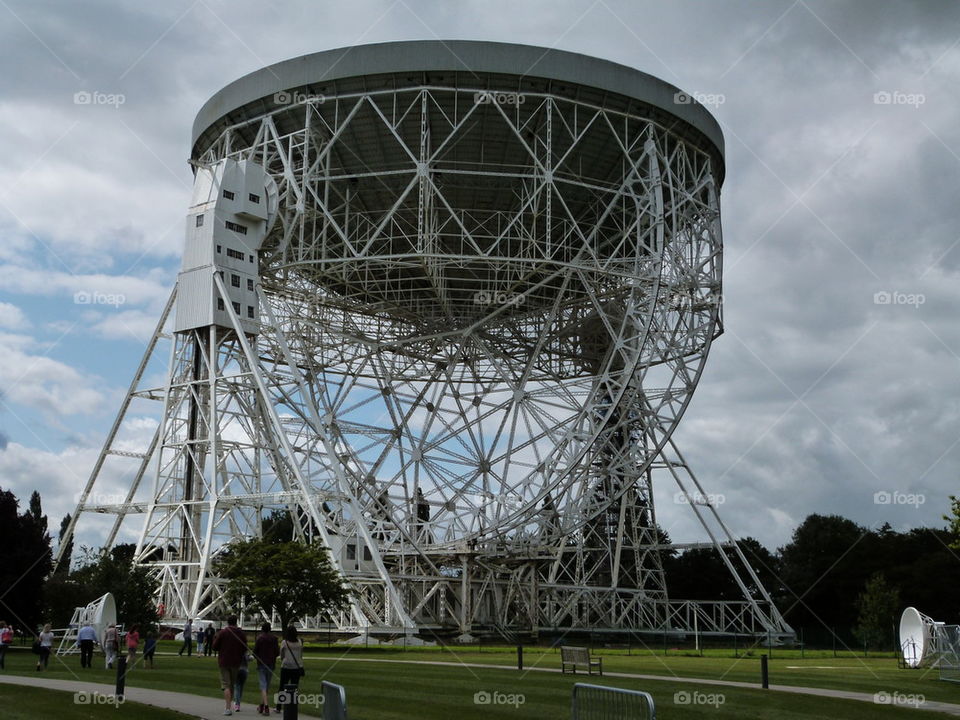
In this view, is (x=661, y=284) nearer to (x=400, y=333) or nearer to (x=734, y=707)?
(x=400, y=333)

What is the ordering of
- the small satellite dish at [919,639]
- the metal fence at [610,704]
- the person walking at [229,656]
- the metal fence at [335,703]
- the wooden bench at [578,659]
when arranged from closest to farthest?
the metal fence at [335,703] → the metal fence at [610,704] → the person walking at [229,656] → the wooden bench at [578,659] → the small satellite dish at [919,639]

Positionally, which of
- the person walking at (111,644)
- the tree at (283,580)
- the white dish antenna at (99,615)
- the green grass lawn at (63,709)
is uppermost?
the tree at (283,580)

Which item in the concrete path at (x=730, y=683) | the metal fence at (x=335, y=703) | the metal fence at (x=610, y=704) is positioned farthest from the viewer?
the concrete path at (x=730, y=683)

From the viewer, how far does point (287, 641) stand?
16.3 meters

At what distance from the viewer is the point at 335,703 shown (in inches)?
434

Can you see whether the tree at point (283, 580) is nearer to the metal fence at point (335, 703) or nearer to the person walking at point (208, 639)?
the person walking at point (208, 639)

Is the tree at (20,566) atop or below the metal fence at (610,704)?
atop

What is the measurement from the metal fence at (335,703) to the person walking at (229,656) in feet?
18.3

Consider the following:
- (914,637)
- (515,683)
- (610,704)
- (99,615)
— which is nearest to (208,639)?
(99,615)

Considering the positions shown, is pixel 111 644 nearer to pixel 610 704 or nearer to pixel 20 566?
pixel 20 566

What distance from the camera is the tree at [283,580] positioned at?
32062 mm

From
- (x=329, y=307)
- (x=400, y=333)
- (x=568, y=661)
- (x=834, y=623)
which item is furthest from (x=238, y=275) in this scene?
(x=834, y=623)

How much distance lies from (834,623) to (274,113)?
165 ft

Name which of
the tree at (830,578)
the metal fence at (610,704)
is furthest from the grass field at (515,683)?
the tree at (830,578)
